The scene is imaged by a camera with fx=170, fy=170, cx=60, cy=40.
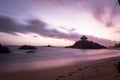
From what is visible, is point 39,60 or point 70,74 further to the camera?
point 39,60

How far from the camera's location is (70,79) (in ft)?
36.1

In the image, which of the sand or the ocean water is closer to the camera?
the sand

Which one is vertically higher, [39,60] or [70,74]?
[39,60]

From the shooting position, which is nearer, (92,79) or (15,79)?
(92,79)

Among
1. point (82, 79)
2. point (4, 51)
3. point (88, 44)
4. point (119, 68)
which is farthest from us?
point (88, 44)

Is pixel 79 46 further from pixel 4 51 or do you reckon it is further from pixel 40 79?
pixel 40 79

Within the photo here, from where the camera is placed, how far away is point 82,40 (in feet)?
577

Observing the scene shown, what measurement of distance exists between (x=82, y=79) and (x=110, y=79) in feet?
5.97

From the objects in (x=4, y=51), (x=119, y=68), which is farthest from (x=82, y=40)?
(x=119, y=68)

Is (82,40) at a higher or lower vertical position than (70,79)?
higher

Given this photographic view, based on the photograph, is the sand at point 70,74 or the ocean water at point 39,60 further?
the ocean water at point 39,60

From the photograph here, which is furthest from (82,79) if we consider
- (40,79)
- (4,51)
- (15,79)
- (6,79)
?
(4,51)

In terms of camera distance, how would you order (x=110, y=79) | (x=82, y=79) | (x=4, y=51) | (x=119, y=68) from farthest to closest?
(x=4, y=51)
(x=119, y=68)
(x=82, y=79)
(x=110, y=79)

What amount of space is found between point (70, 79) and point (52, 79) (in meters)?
1.23
